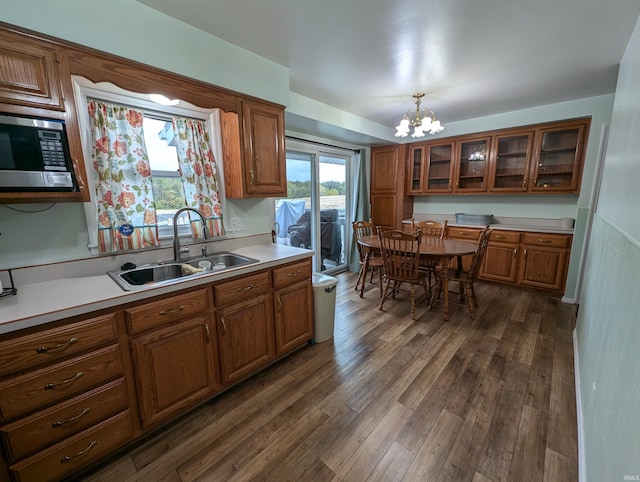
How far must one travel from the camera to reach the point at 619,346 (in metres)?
0.99

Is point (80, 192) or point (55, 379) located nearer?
point (55, 379)

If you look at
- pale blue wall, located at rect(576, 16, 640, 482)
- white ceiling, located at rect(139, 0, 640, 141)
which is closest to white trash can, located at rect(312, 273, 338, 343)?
pale blue wall, located at rect(576, 16, 640, 482)

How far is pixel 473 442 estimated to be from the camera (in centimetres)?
148

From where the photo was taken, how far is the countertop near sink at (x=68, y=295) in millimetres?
1089

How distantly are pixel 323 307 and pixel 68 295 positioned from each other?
1711 millimetres

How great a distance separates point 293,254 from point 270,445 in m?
1.21

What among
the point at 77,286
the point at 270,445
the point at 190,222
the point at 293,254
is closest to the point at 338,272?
the point at 293,254

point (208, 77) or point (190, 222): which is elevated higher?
point (208, 77)

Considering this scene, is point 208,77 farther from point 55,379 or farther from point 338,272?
point 338,272

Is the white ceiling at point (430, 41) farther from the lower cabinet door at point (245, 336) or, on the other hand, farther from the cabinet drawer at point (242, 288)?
the lower cabinet door at point (245, 336)

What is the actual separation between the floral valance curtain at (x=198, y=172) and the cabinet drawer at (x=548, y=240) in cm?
383

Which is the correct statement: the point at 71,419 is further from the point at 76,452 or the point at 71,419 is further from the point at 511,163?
the point at 511,163

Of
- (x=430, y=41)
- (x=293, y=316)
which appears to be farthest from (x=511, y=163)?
(x=293, y=316)

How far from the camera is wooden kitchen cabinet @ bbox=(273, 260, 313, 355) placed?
2.04 metres
